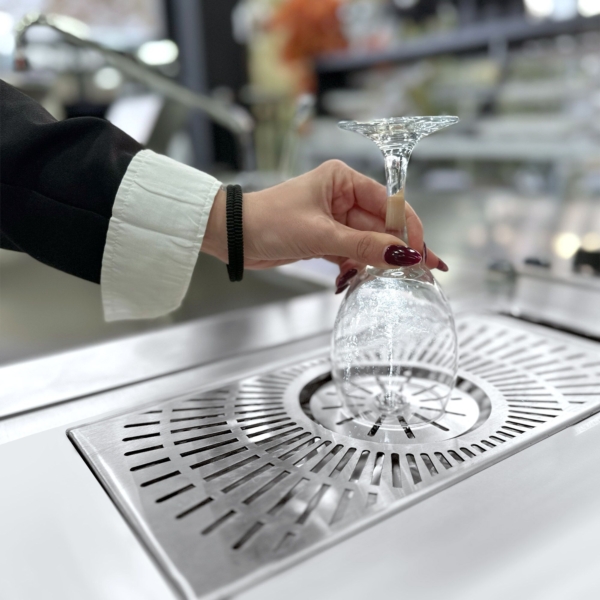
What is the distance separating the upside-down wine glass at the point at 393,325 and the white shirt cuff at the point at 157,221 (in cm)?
13

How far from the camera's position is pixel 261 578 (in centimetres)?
31

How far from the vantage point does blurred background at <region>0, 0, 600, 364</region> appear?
3.31 ft

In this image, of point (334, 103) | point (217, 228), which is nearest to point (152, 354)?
point (217, 228)

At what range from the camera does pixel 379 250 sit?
44cm

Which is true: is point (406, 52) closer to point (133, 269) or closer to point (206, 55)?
point (206, 55)

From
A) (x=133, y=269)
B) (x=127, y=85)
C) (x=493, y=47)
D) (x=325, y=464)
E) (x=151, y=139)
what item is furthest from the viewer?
(x=493, y=47)

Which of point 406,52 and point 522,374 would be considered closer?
point 522,374

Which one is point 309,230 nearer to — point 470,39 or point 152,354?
point 152,354

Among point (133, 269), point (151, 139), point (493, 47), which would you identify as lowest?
point (133, 269)

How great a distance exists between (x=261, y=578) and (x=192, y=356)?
342 mm

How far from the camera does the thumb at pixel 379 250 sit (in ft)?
1.43

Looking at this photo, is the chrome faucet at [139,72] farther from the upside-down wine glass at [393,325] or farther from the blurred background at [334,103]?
the upside-down wine glass at [393,325]

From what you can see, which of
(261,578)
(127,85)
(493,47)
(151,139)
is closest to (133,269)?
(261,578)

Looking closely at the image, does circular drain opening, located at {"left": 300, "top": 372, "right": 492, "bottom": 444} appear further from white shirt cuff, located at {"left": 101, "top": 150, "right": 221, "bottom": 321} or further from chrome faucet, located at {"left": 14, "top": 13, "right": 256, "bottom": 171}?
chrome faucet, located at {"left": 14, "top": 13, "right": 256, "bottom": 171}
